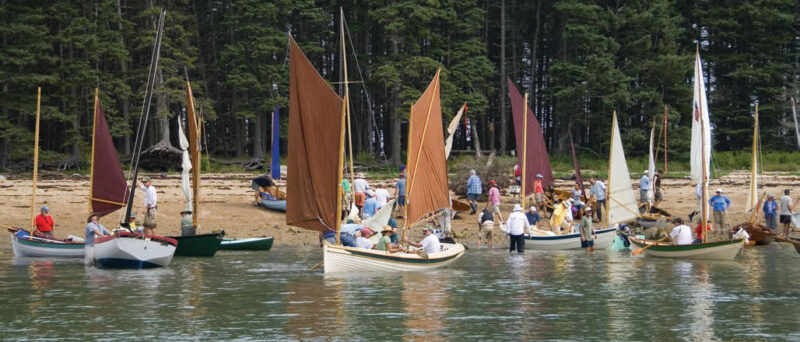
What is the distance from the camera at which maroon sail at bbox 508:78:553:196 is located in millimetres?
40281

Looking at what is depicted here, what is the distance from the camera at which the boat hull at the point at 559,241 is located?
36.0m

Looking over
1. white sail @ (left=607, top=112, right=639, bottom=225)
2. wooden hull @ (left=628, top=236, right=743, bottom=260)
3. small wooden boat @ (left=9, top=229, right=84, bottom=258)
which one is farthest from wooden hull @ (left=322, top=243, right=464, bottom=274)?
white sail @ (left=607, top=112, right=639, bottom=225)

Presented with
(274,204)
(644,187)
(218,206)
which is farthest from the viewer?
(644,187)

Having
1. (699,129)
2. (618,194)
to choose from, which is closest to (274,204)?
(618,194)

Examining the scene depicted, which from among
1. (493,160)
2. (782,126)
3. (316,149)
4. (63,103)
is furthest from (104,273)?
(782,126)

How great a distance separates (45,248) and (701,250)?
19890 millimetres

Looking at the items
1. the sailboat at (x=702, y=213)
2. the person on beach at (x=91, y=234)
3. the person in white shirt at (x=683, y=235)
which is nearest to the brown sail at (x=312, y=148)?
the person on beach at (x=91, y=234)

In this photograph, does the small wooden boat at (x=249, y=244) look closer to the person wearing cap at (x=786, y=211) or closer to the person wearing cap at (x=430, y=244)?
the person wearing cap at (x=430, y=244)

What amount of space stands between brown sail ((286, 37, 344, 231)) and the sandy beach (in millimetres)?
10508

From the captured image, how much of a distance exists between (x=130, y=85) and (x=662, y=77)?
32.8 meters

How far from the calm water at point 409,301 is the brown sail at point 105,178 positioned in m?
2.32

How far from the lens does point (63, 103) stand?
198 feet

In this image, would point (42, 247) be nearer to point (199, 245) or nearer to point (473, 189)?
point (199, 245)

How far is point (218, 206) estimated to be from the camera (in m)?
42.1
